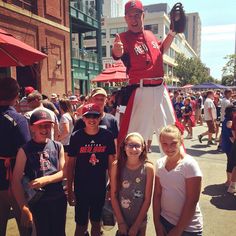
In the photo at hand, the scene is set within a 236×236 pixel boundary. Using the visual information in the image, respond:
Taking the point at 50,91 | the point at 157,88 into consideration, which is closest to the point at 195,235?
the point at 157,88

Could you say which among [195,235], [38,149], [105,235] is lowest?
[105,235]

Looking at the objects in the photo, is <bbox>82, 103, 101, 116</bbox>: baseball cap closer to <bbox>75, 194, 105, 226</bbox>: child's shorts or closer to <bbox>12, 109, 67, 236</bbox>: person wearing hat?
<bbox>12, 109, 67, 236</bbox>: person wearing hat

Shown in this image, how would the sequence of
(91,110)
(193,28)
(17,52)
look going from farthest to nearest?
1. (193,28)
2. (17,52)
3. (91,110)

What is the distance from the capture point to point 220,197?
465 cm

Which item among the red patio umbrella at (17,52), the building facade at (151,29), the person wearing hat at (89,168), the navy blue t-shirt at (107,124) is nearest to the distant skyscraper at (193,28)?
the building facade at (151,29)

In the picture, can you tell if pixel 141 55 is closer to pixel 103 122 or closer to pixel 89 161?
pixel 103 122

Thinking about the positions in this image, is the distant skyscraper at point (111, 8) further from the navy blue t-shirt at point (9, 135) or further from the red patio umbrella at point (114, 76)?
the navy blue t-shirt at point (9, 135)

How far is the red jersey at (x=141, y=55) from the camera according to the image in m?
3.52

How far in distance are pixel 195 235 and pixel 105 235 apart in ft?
4.66

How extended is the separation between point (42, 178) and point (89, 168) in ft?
1.74

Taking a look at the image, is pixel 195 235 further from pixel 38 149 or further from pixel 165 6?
pixel 165 6

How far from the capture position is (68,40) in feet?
60.6

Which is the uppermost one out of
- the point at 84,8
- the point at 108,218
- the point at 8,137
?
the point at 84,8

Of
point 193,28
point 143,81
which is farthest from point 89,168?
point 193,28
